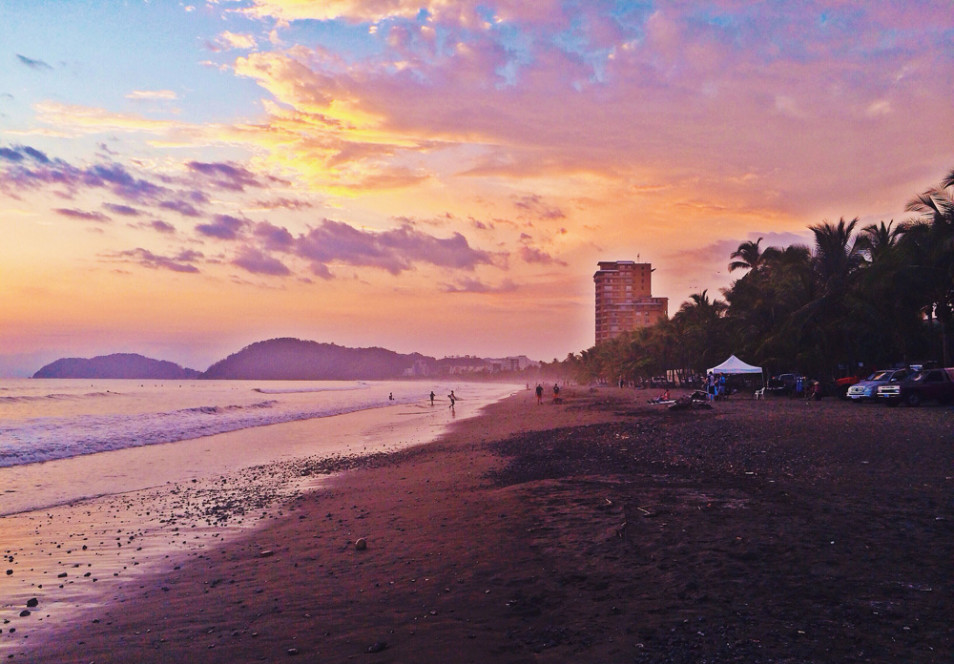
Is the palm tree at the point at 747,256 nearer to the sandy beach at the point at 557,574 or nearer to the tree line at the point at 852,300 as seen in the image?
the tree line at the point at 852,300

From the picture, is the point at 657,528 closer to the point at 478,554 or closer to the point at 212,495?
the point at 478,554

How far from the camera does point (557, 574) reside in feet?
21.8

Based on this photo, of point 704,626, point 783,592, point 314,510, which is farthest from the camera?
point 314,510

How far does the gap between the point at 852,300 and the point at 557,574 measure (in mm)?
40891

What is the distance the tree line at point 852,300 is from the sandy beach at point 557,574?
27.9 meters

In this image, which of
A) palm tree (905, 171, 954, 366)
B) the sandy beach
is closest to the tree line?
palm tree (905, 171, 954, 366)

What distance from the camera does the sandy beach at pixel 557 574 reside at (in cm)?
505

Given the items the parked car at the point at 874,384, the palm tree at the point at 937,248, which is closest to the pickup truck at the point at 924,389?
the parked car at the point at 874,384

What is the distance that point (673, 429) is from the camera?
2166 cm

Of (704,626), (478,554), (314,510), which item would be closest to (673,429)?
→ (314,510)

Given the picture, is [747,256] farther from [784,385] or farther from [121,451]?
[121,451]

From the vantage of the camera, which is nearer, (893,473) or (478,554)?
(478,554)

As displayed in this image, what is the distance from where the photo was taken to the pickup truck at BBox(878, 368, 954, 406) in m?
28.3

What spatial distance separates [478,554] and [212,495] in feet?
30.2
